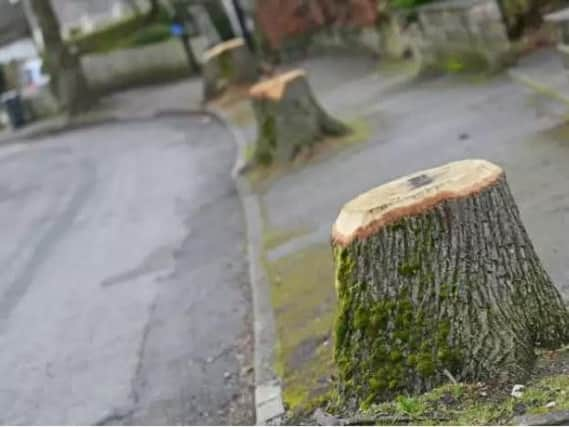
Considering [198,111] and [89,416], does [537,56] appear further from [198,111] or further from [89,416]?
[198,111]

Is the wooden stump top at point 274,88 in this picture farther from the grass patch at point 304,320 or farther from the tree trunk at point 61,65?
the tree trunk at point 61,65

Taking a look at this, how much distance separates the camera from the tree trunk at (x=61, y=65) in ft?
104

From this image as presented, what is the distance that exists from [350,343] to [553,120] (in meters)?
6.41

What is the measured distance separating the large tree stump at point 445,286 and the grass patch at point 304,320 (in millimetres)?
1279

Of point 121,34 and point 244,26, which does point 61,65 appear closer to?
point 244,26

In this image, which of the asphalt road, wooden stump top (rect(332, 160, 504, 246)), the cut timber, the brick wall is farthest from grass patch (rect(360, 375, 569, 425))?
the brick wall

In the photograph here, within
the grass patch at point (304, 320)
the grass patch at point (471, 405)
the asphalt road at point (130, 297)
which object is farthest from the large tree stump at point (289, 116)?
the grass patch at point (471, 405)

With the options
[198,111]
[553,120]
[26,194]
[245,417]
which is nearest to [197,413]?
[245,417]

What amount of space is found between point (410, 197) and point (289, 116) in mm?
9614

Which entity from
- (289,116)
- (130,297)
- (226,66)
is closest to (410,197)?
(130,297)

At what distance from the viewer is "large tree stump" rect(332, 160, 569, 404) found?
212 inches

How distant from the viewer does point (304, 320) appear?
8.46 meters

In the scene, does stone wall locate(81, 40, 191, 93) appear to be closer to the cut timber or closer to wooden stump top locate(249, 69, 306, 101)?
the cut timber

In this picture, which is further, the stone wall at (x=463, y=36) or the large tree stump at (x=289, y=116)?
the large tree stump at (x=289, y=116)
